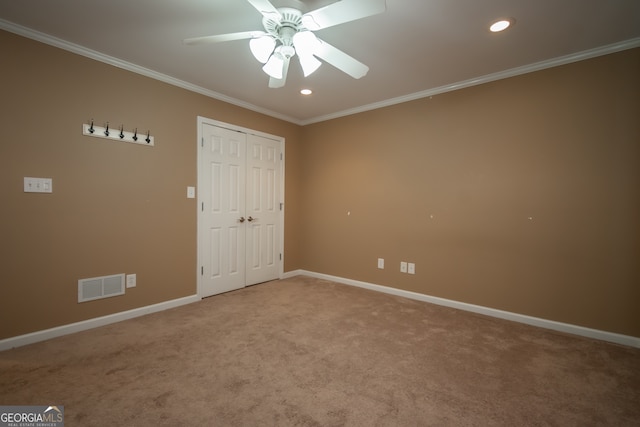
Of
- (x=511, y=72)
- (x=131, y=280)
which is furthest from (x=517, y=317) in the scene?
(x=131, y=280)

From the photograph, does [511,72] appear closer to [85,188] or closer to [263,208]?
[263,208]

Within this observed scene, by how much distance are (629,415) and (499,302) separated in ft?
4.74

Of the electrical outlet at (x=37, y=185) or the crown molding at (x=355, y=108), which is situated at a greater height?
the crown molding at (x=355, y=108)

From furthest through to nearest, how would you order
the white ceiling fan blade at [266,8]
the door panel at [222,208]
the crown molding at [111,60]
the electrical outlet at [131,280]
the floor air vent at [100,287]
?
the door panel at [222,208] → the electrical outlet at [131,280] → the floor air vent at [100,287] → the crown molding at [111,60] → the white ceiling fan blade at [266,8]

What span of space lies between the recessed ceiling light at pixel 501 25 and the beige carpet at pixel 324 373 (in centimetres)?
258

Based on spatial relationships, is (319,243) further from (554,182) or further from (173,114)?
(554,182)

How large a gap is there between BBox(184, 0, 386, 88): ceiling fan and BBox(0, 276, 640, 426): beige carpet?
2165mm

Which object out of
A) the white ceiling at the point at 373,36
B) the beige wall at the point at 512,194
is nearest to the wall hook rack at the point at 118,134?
the white ceiling at the point at 373,36

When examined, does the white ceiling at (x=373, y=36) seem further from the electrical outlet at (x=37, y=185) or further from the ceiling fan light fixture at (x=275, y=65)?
the electrical outlet at (x=37, y=185)

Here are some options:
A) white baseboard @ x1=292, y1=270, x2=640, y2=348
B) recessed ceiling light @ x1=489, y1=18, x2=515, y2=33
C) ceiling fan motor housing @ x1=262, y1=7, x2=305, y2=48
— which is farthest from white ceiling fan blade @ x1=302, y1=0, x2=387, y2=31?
white baseboard @ x1=292, y1=270, x2=640, y2=348

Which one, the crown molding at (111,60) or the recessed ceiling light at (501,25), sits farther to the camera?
the crown molding at (111,60)

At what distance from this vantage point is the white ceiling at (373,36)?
6.70ft

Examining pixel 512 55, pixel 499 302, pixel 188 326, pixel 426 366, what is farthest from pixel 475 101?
pixel 188 326

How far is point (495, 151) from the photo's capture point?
3086mm
